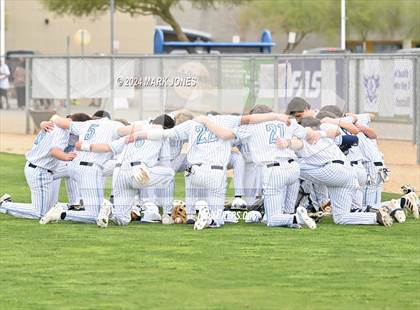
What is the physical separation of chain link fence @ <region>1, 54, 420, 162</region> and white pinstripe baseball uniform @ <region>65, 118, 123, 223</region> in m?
7.99

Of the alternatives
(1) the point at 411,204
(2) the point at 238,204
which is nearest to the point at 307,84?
(2) the point at 238,204

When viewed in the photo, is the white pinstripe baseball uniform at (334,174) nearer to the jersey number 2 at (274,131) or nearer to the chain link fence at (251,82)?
the jersey number 2 at (274,131)

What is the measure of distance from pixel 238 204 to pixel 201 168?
207 centimetres

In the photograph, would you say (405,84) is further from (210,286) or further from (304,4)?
(304,4)

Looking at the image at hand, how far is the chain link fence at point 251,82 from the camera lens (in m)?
27.3

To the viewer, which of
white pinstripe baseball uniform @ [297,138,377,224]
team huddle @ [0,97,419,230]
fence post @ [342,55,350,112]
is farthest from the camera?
fence post @ [342,55,350,112]

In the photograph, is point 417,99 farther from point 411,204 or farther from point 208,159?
point 208,159

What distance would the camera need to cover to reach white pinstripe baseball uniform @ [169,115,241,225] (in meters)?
15.5

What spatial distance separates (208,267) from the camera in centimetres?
1260

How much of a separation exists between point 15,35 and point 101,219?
193 feet

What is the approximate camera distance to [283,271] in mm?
12359

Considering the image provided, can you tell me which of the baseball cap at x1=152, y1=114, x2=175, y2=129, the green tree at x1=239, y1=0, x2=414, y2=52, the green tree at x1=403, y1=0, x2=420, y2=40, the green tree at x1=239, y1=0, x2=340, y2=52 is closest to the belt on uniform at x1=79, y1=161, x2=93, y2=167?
the baseball cap at x1=152, y1=114, x2=175, y2=129

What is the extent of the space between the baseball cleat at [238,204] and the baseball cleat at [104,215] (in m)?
2.28

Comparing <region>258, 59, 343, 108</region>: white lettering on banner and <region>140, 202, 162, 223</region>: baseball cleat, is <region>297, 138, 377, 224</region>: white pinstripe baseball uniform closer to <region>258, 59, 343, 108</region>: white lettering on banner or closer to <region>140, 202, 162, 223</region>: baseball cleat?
<region>140, 202, 162, 223</region>: baseball cleat
